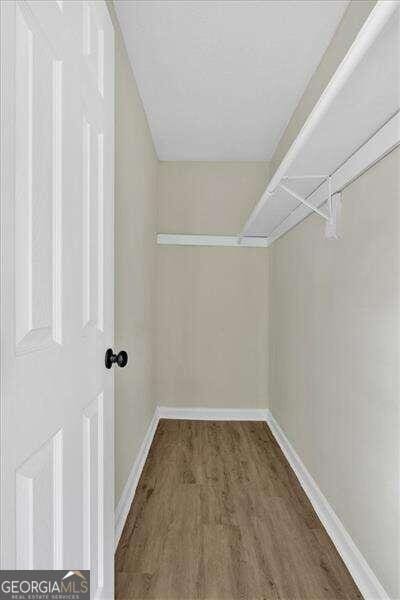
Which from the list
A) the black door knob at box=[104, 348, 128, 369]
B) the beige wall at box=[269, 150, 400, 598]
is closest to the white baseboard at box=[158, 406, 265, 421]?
the beige wall at box=[269, 150, 400, 598]

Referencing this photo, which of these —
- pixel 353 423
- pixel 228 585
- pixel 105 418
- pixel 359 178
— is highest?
pixel 359 178

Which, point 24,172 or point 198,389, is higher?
point 24,172

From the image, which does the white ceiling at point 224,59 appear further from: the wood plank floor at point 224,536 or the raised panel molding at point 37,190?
the wood plank floor at point 224,536

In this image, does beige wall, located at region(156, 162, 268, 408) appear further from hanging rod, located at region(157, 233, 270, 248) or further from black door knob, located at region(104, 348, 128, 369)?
black door knob, located at region(104, 348, 128, 369)

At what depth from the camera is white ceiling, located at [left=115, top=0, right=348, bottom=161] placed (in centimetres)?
196

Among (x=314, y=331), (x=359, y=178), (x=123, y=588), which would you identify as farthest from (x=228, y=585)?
(x=359, y=178)

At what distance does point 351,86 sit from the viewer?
1.19 meters

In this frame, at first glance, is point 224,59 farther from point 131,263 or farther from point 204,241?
point 204,241

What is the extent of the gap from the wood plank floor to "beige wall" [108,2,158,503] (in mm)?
253

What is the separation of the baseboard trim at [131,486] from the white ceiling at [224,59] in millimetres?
2266

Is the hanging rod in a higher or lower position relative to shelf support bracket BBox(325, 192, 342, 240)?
higher

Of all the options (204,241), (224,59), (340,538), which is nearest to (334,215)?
(224,59)

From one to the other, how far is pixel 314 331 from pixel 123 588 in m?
1.54

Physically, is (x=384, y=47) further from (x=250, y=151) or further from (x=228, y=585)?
(x=250, y=151)
